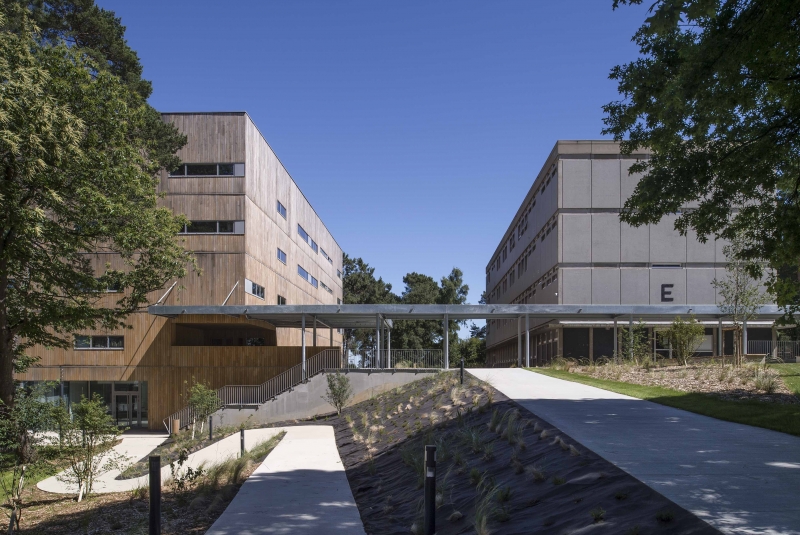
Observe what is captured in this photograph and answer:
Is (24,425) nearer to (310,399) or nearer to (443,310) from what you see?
(310,399)

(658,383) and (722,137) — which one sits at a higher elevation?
(722,137)

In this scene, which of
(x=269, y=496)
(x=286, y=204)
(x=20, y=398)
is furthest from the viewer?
(x=286, y=204)

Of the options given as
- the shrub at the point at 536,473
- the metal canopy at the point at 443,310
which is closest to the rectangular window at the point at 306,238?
the metal canopy at the point at 443,310

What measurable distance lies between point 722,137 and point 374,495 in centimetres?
862

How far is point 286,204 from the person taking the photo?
46.5 meters

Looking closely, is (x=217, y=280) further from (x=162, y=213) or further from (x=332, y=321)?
(x=162, y=213)

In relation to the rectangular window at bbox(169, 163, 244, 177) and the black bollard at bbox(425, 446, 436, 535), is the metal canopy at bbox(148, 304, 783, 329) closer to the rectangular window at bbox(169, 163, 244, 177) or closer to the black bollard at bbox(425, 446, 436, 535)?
the rectangular window at bbox(169, 163, 244, 177)

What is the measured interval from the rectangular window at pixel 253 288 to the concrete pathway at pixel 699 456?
75.8 ft

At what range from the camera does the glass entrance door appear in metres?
36.7

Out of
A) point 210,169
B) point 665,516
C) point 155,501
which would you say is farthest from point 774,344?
point 155,501

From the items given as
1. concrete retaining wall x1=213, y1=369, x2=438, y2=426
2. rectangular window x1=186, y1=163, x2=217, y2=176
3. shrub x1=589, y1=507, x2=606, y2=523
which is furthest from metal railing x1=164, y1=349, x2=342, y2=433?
shrub x1=589, y1=507, x2=606, y2=523

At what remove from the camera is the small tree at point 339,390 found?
27141 millimetres

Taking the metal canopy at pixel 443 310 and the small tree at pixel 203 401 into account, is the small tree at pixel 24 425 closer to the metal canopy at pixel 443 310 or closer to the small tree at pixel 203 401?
the small tree at pixel 203 401

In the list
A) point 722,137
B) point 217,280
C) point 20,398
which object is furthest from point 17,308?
point 722,137
